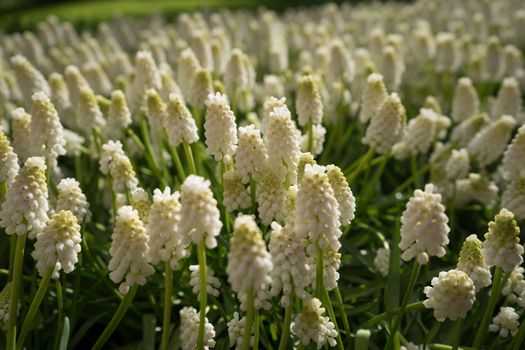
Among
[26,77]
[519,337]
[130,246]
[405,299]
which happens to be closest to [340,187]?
[405,299]

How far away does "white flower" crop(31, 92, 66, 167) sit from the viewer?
3.13 meters

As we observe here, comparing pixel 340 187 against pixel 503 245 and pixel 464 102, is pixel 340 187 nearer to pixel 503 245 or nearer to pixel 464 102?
pixel 503 245

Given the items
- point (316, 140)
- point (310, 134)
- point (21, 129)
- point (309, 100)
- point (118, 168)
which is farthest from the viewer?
point (316, 140)

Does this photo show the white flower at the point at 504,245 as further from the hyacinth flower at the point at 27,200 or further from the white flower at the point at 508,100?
the white flower at the point at 508,100

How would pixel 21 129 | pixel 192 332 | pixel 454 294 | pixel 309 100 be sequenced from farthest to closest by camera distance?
pixel 309 100
pixel 21 129
pixel 192 332
pixel 454 294

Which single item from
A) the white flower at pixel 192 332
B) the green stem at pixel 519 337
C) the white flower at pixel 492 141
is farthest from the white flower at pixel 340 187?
the white flower at pixel 492 141

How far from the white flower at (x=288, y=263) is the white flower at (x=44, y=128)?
152cm

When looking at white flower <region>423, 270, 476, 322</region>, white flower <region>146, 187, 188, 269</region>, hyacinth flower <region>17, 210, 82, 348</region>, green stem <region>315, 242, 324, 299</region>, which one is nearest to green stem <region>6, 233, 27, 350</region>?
hyacinth flower <region>17, 210, 82, 348</region>

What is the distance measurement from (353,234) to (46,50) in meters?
5.86

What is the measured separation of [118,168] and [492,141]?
2606 millimetres

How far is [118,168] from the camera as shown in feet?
10.5

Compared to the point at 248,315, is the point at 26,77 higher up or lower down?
higher up

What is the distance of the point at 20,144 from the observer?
11.4ft

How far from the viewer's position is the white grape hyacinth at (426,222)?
2.35 metres
